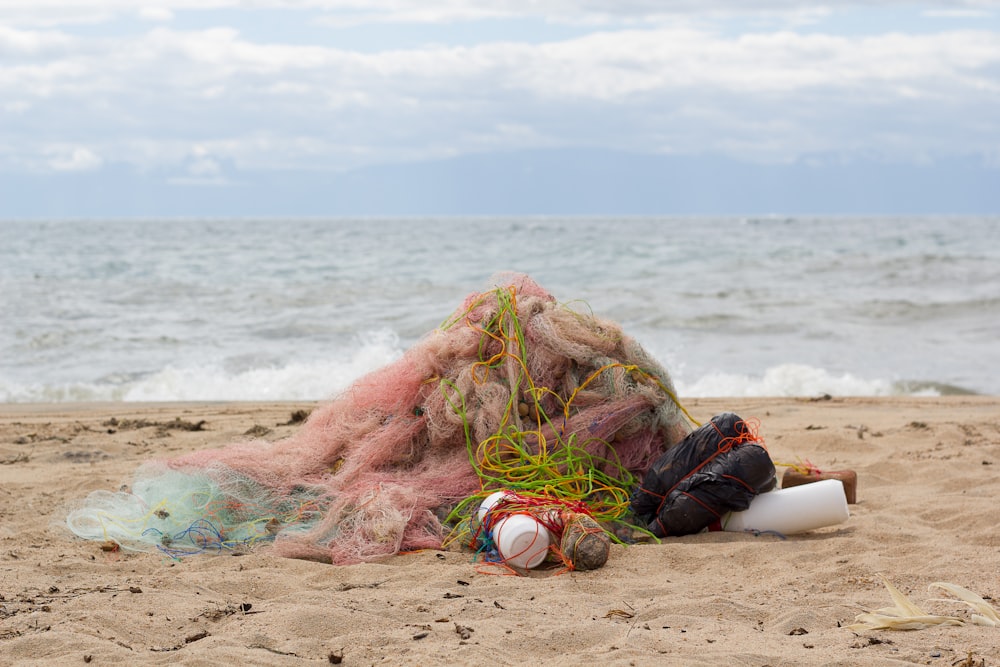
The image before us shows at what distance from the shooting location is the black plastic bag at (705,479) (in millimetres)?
4453

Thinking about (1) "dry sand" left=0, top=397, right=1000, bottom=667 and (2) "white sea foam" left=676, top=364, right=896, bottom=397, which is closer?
(1) "dry sand" left=0, top=397, right=1000, bottom=667

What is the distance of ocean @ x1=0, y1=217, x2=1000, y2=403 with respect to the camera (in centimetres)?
1070

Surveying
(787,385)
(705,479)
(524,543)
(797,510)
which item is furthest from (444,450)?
(787,385)

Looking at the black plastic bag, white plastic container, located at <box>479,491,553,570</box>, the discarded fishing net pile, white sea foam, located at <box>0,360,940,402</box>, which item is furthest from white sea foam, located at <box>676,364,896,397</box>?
white plastic container, located at <box>479,491,553,570</box>

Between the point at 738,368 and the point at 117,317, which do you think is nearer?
the point at 738,368

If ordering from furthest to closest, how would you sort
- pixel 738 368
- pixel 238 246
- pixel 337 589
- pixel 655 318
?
pixel 238 246
pixel 655 318
pixel 738 368
pixel 337 589

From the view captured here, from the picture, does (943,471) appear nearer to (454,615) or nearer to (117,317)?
(454,615)

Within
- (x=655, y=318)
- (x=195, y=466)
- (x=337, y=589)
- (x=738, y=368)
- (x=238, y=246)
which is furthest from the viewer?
(x=238, y=246)

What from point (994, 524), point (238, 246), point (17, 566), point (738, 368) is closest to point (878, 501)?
point (994, 524)

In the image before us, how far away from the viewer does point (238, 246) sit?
35500 millimetres

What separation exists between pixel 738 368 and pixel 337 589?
28.0 ft

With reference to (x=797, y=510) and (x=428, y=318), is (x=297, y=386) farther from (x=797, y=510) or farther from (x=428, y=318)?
(x=797, y=510)

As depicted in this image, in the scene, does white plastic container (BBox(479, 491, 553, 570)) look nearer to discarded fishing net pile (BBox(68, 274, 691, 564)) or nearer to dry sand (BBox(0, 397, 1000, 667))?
dry sand (BBox(0, 397, 1000, 667))

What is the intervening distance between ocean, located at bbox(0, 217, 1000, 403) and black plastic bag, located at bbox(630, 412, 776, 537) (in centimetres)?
121
